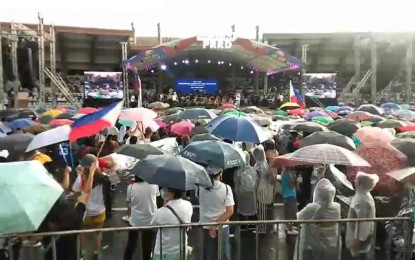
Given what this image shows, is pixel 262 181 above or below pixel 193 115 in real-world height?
below

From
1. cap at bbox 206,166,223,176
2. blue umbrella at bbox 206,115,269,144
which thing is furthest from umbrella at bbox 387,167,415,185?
blue umbrella at bbox 206,115,269,144

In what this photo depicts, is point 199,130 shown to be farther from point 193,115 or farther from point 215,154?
point 215,154

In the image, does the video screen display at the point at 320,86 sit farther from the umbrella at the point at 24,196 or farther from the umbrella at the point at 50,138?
the umbrella at the point at 24,196

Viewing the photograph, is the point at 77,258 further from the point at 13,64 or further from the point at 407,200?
the point at 13,64

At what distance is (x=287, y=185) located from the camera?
283 inches

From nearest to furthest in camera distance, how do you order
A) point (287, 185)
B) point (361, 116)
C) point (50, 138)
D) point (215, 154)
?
point (215, 154)
point (50, 138)
point (287, 185)
point (361, 116)

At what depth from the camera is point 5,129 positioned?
1002 cm

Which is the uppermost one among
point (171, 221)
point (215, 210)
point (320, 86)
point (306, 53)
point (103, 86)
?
point (306, 53)

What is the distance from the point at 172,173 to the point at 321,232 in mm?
1541

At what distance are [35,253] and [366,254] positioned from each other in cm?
336

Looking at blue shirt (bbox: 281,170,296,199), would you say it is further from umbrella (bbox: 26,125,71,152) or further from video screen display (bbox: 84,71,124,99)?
video screen display (bbox: 84,71,124,99)

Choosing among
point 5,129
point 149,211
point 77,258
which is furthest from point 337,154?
point 5,129

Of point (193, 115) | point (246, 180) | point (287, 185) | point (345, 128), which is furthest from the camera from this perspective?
point (193, 115)

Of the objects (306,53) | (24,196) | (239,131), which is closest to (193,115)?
(239,131)
